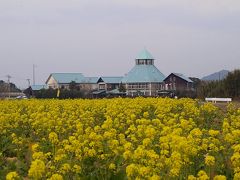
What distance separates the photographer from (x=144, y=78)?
82938mm

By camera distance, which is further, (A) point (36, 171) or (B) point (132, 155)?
(B) point (132, 155)

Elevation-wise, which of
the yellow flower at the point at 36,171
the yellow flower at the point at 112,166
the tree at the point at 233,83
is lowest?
the yellow flower at the point at 112,166

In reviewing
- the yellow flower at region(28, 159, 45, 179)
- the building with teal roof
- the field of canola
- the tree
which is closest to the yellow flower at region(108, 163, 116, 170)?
the field of canola

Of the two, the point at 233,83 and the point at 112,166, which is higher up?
the point at 233,83

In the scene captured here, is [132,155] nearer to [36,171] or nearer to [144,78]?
[36,171]

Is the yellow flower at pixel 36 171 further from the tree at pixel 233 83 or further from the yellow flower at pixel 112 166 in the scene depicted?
the tree at pixel 233 83

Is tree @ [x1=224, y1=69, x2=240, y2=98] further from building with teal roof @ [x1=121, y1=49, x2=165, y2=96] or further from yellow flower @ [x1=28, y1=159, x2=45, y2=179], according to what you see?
building with teal roof @ [x1=121, y1=49, x2=165, y2=96]

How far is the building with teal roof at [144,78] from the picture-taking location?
82.4 m

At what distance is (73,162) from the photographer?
738 cm

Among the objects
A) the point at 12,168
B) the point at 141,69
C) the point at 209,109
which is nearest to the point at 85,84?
the point at 141,69

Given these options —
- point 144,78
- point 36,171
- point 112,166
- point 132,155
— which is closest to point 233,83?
point 112,166

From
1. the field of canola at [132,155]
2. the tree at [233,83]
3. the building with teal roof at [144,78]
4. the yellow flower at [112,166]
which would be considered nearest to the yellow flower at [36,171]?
the field of canola at [132,155]

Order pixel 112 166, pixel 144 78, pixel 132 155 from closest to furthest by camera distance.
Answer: pixel 132 155 < pixel 112 166 < pixel 144 78

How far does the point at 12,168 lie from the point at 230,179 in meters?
3.99
